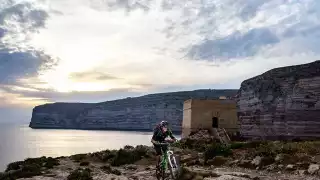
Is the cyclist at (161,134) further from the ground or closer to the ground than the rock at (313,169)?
further from the ground

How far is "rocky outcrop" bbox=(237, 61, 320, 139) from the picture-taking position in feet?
379

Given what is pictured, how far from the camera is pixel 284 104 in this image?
130m

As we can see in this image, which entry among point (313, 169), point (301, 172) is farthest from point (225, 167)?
point (313, 169)

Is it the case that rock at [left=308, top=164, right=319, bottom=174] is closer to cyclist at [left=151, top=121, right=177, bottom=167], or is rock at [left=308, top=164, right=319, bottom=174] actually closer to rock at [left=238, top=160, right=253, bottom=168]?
rock at [left=238, top=160, right=253, bottom=168]

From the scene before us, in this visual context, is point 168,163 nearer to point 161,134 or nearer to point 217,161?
point 161,134

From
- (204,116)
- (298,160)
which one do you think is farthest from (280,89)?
(298,160)

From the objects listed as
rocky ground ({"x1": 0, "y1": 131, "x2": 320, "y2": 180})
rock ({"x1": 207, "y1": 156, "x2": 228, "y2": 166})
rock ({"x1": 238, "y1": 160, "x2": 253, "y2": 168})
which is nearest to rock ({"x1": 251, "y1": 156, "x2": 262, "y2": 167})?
rocky ground ({"x1": 0, "y1": 131, "x2": 320, "y2": 180})

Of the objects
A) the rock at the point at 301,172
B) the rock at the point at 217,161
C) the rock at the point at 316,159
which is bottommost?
the rock at the point at 217,161

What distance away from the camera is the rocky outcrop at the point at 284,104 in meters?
116

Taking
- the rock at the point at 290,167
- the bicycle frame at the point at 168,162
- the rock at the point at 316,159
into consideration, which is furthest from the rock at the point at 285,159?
the bicycle frame at the point at 168,162

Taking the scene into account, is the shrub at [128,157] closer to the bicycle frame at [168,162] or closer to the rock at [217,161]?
the rock at [217,161]

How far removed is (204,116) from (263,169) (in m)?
36.0

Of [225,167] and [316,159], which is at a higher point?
[316,159]

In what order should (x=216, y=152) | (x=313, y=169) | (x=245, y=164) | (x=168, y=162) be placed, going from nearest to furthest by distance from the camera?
(x=168, y=162) < (x=313, y=169) < (x=245, y=164) < (x=216, y=152)
